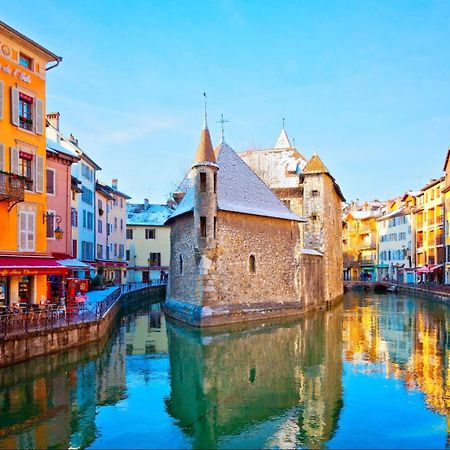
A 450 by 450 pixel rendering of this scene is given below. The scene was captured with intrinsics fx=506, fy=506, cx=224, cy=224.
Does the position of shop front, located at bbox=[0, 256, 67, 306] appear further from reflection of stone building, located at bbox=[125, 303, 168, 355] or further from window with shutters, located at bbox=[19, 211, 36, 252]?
reflection of stone building, located at bbox=[125, 303, 168, 355]

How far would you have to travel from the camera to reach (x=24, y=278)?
19.4m

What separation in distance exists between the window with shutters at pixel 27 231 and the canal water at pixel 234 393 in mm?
4488

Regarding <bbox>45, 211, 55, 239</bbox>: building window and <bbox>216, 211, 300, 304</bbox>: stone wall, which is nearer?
<bbox>45, 211, 55, 239</bbox>: building window

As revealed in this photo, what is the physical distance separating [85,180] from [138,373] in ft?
78.0

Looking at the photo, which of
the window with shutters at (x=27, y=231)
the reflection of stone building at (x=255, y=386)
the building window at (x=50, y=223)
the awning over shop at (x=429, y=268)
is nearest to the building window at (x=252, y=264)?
the reflection of stone building at (x=255, y=386)

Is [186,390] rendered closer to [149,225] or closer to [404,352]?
[404,352]

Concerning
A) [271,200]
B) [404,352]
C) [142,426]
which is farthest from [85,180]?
[142,426]

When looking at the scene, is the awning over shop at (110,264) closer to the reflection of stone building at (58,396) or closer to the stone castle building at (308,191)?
the stone castle building at (308,191)

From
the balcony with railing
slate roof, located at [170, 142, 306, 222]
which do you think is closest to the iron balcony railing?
the balcony with railing

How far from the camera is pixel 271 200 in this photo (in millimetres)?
29828

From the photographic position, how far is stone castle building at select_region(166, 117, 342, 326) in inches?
975

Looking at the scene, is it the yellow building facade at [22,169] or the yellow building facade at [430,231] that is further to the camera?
the yellow building facade at [430,231]

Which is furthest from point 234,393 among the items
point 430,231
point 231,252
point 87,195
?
point 430,231

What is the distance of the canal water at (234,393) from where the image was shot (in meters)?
10.4
